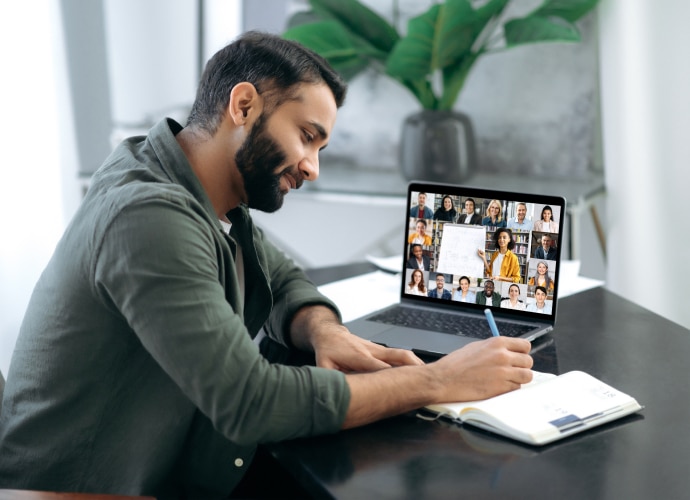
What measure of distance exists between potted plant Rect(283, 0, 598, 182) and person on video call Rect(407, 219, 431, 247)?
36.5 inches

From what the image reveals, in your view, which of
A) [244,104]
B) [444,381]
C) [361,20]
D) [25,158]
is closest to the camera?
[444,381]

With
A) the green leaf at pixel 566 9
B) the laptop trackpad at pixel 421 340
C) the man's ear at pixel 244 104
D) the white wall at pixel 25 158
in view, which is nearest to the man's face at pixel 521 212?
the laptop trackpad at pixel 421 340

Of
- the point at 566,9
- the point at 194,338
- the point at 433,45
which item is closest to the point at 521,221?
the point at 194,338

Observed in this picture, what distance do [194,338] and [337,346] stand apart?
0.33 m

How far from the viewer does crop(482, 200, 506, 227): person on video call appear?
1422mm

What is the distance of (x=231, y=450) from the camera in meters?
1.14

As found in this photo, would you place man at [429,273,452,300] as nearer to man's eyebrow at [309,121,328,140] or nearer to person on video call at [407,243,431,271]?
person on video call at [407,243,431,271]

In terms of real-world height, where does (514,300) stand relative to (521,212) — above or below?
below

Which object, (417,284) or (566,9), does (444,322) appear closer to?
(417,284)

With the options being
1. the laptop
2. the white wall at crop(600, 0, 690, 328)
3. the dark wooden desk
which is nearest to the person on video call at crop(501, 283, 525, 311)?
the laptop

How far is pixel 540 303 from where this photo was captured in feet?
4.63

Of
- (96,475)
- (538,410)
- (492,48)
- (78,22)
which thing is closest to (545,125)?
Result: (492,48)

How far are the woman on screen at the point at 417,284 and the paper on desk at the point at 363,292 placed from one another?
0.07 metres

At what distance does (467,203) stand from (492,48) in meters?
1.25
